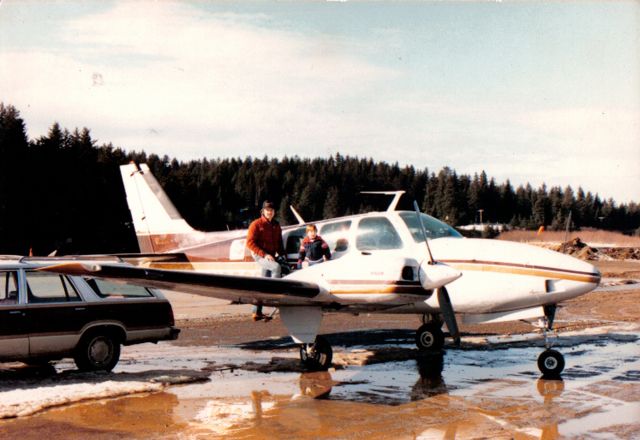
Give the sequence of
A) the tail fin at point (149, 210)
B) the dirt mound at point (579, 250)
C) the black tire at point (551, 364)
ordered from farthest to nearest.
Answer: the dirt mound at point (579, 250), the tail fin at point (149, 210), the black tire at point (551, 364)

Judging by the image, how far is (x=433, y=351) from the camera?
47.1ft

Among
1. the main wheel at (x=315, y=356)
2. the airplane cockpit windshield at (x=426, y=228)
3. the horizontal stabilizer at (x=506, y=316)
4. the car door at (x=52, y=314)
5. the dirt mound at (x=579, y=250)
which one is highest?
the airplane cockpit windshield at (x=426, y=228)

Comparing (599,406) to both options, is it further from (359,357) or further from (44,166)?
(44,166)

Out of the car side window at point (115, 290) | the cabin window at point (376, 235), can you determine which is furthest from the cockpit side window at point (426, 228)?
the car side window at point (115, 290)

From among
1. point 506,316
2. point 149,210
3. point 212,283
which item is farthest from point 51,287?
point 149,210

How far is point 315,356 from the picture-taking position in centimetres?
1206

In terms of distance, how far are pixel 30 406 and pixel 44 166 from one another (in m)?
49.6

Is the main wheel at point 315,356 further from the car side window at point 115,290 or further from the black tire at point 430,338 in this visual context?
the black tire at point 430,338

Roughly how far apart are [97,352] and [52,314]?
993mm

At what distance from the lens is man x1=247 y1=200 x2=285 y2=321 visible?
12617mm

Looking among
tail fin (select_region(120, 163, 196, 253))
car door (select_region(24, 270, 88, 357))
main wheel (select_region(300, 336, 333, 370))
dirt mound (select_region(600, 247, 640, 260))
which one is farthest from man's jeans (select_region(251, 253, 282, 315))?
dirt mound (select_region(600, 247, 640, 260))

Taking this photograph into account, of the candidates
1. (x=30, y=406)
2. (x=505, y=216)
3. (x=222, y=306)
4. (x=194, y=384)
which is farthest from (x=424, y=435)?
(x=505, y=216)

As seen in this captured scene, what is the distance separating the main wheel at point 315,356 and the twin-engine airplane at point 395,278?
2 centimetres

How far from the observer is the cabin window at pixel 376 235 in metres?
13.2
